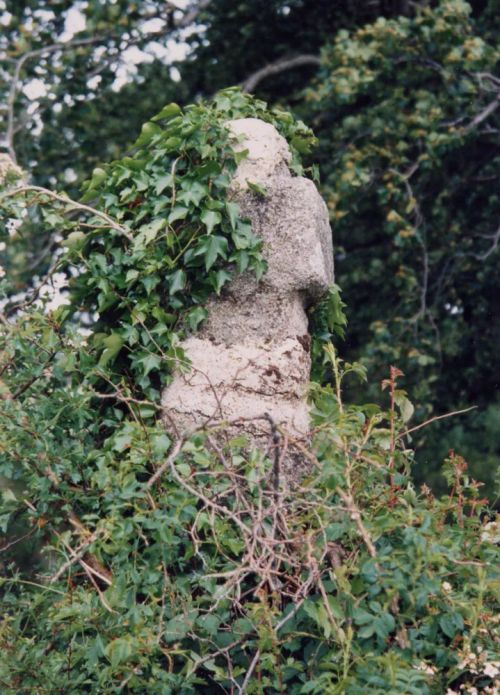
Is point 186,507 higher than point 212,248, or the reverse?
point 212,248

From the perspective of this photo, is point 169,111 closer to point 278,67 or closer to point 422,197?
point 422,197

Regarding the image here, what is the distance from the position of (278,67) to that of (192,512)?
5.95 metres

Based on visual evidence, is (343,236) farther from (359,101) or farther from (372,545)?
(372,545)

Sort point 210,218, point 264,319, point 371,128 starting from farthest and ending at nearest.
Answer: point 371,128 → point 264,319 → point 210,218

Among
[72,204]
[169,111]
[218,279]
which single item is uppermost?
[169,111]

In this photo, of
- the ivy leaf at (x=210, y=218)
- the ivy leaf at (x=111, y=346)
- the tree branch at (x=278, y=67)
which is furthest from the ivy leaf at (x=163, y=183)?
the tree branch at (x=278, y=67)

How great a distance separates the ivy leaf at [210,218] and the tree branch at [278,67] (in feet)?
15.6

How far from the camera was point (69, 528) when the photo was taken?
328 centimetres

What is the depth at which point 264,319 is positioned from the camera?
3.41m

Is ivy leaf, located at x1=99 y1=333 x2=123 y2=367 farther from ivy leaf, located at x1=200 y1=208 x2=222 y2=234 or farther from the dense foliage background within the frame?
ivy leaf, located at x1=200 y1=208 x2=222 y2=234

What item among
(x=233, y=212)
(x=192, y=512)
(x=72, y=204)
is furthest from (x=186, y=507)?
(x=72, y=204)

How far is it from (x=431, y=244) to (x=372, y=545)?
5.41 meters

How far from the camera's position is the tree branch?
7879mm

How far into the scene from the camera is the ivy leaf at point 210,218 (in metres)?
3.27
